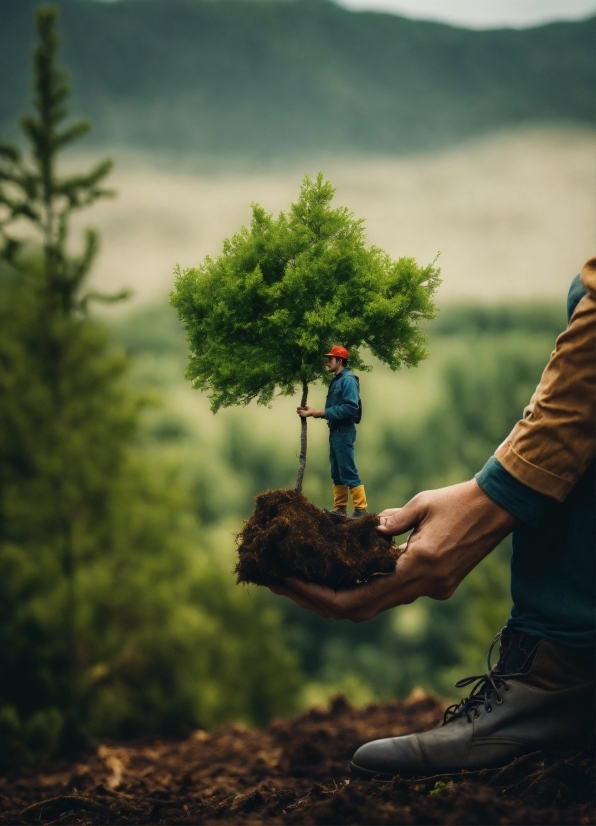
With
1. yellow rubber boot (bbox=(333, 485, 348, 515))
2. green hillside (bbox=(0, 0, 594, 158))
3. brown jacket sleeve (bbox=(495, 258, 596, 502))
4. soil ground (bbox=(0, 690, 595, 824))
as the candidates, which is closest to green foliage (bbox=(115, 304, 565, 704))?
green hillside (bbox=(0, 0, 594, 158))

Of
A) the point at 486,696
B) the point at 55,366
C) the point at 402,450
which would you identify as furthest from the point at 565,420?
the point at 402,450

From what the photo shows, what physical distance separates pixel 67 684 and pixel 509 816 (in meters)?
6.80

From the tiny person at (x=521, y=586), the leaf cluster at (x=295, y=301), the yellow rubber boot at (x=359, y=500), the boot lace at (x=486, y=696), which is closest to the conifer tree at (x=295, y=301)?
the leaf cluster at (x=295, y=301)

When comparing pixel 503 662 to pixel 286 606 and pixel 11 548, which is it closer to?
pixel 11 548

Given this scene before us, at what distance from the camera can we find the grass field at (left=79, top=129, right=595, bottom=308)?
492 inches

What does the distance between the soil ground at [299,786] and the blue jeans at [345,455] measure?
1.20m

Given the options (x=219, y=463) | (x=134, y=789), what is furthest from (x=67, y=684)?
(x=219, y=463)

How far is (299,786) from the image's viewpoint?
368 cm

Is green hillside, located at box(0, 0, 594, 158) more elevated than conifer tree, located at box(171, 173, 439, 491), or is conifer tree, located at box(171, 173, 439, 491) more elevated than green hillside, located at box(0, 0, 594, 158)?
green hillside, located at box(0, 0, 594, 158)

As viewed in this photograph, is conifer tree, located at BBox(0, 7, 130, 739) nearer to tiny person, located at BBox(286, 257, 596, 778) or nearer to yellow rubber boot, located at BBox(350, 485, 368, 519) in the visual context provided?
yellow rubber boot, located at BBox(350, 485, 368, 519)

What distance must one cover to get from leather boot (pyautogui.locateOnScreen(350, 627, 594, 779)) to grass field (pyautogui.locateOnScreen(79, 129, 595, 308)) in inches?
360

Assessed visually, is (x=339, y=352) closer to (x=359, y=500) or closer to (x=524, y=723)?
(x=359, y=500)

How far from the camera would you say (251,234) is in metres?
3.38

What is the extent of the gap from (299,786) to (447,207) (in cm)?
1202
